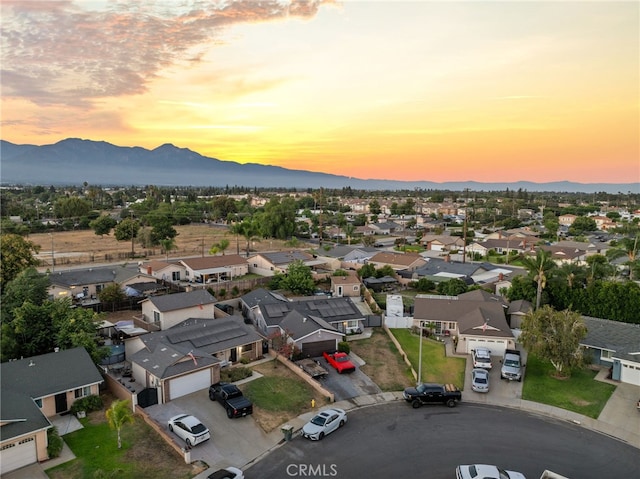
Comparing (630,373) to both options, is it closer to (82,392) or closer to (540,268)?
(540,268)

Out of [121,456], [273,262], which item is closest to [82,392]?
[121,456]

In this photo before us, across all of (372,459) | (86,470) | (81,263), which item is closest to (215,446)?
(86,470)

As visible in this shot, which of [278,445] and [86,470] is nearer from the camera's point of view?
[86,470]

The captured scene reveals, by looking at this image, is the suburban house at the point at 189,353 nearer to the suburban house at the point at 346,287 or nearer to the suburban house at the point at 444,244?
the suburban house at the point at 346,287

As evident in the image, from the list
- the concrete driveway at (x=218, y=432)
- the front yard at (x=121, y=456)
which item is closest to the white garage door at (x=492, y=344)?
the concrete driveway at (x=218, y=432)

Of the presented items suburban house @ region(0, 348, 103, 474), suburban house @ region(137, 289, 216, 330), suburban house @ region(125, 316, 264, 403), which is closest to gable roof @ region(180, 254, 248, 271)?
suburban house @ region(137, 289, 216, 330)

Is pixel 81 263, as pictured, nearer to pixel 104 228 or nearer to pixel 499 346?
pixel 104 228

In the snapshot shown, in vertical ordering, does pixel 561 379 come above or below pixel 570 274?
below
